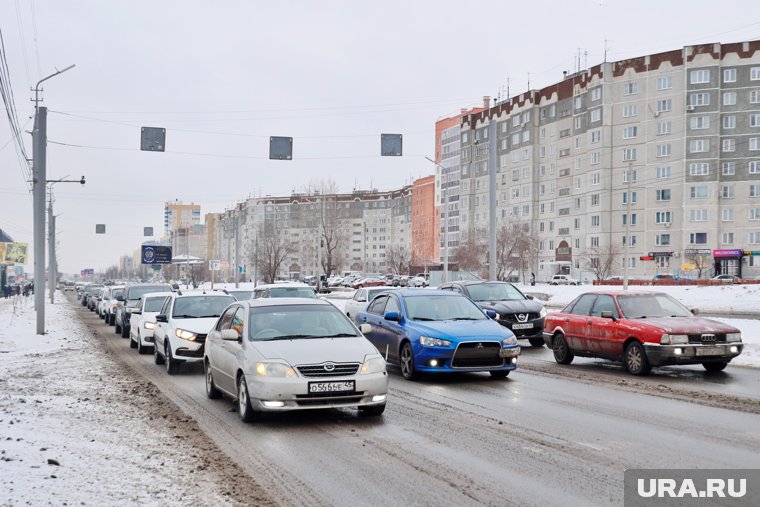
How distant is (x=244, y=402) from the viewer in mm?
9281

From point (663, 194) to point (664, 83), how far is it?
11958mm

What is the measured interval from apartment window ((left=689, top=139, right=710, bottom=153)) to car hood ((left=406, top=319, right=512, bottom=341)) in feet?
243

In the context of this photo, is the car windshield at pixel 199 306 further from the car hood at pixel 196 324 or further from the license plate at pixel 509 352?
the license plate at pixel 509 352

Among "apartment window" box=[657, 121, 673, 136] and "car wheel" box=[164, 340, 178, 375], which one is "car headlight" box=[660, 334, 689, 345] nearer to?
"car wheel" box=[164, 340, 178, 375]

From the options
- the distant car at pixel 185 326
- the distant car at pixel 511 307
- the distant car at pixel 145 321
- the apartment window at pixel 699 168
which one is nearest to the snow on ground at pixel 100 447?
the distant car at pixel 185 326

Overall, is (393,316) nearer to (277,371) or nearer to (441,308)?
(441,308)

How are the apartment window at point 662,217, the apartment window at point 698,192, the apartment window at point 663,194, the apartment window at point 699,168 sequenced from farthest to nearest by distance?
the apartment window at point 663,194, the apartment window at point 662,217, the apartment window at point 698,192, the apartment window at point 699,168

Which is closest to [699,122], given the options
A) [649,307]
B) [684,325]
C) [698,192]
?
[698,192]

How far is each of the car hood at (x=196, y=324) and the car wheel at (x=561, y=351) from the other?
7.31m

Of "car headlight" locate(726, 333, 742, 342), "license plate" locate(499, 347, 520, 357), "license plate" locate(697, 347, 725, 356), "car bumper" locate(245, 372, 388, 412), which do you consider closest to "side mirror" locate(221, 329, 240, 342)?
"car bumper" locate(245, 372, 388, 412)

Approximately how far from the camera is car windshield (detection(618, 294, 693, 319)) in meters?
14.4

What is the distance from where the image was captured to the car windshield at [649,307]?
47.4ft

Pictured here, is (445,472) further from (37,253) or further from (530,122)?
(530,122)

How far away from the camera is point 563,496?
5840 millimetres
